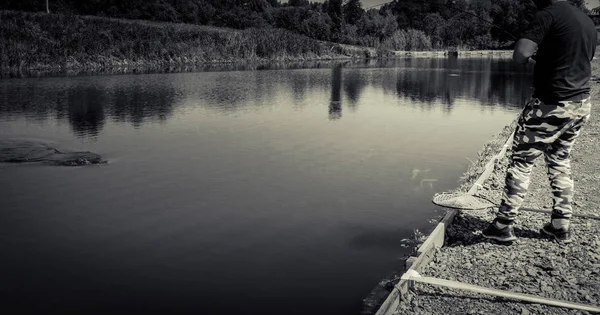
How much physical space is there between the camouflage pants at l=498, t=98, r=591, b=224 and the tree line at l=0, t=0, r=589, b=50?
47773mm

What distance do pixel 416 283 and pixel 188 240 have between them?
107 inches

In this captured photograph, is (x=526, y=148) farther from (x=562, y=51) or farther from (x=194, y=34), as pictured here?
(x=194, y=34)

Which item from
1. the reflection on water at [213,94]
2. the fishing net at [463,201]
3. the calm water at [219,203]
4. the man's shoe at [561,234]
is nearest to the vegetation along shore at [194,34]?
the fishing net at [463,201]

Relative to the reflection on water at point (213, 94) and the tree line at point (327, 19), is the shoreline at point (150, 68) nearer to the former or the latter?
the reflection on water at point (213, 94)

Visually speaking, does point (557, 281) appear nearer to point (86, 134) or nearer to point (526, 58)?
point (526, 58)

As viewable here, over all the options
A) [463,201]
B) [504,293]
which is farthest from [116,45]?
[504,293]

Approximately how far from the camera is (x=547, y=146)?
5.45 meters

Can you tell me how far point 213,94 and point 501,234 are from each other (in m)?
16.3

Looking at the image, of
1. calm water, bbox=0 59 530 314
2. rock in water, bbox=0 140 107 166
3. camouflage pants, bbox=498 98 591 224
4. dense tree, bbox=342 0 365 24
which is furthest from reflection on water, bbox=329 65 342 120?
dense tree, bbox=342 0 365 24

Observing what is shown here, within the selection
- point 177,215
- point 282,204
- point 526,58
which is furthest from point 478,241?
point 177,215

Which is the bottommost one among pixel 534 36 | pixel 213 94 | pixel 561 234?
pixel 561 234

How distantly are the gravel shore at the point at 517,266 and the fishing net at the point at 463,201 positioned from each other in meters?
0.10

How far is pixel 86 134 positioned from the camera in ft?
41.3

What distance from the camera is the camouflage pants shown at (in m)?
5.36
